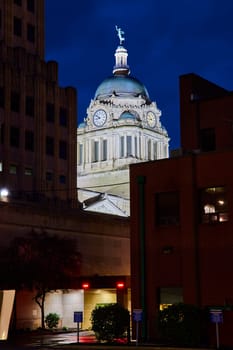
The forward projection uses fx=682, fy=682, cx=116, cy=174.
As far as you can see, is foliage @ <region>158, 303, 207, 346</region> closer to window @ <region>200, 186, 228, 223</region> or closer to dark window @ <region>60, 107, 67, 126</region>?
window @ <region>200, 186, 228, 223</region>

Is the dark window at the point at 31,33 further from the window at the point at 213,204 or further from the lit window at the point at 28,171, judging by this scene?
the window at the point at 213,204

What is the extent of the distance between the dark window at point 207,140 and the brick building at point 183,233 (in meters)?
3.49

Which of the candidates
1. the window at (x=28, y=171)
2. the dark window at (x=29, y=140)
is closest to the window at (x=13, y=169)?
the window at (x=28, y=171)

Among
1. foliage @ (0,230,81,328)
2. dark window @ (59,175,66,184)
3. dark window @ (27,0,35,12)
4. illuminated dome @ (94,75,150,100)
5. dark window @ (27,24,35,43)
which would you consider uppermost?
illuminated dome @ (94,75,150,100)

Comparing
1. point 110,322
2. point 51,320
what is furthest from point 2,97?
point 110,322

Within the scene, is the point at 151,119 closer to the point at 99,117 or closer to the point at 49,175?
the point at 99,117

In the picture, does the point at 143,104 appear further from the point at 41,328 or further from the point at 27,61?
the point at 41,328

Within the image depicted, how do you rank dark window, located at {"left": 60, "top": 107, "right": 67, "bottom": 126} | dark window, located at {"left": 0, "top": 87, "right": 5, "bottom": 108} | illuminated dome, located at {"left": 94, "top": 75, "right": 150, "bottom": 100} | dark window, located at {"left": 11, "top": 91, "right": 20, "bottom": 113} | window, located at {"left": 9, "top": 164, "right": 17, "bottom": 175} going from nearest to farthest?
window, located at {"left": 9, "top": 164, "right": 17, "bottom": 175} < dark window, located at {"left": 0, "top": 87, "right": 5, "bottom": 108} < dark window, located at {"left": 11, "top": 91, "right": 20, "bottom": 113} < dark window, located at {"left": 60, "top": 107, "right": 67, "bottom": 126} < illuminated dome, located at {"left": 94, "top": 75, "right": 150, "bottom": 100}

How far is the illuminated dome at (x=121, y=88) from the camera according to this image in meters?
150

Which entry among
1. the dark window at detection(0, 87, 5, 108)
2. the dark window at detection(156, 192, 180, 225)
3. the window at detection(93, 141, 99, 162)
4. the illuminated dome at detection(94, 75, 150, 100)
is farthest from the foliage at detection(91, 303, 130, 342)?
the illuminated dome at detection(94, 75, 150, 100)

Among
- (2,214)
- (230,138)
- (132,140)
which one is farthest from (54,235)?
(132,140)

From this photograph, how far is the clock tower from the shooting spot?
479 feet

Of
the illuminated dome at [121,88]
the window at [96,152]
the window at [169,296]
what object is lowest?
the window at [169,296]

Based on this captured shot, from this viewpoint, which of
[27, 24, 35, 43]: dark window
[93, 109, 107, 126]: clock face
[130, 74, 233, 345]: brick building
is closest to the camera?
[130, 74, 233, 345]: brick building
